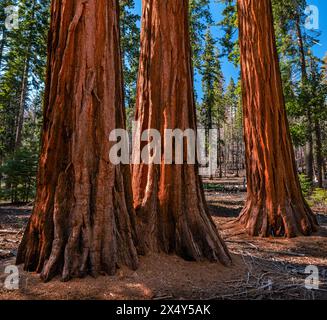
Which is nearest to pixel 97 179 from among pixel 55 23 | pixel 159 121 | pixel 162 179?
pixel 162 179

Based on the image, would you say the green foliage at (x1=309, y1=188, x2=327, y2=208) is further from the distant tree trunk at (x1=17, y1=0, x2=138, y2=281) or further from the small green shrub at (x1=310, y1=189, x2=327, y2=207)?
the distant tree trunk at (x1=17, y1=0, x2=138, y2=281)

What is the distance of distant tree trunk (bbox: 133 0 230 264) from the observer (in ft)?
14.6

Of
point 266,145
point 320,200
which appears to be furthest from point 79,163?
point 320,200

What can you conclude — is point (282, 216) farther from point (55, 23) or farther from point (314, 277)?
point (55, 23)

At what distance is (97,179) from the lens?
3.66 metres

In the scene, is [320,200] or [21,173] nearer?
[21,173]

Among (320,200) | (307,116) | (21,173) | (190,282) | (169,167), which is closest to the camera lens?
(190,282)

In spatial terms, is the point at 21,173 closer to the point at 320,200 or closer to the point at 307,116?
the point at 320,200

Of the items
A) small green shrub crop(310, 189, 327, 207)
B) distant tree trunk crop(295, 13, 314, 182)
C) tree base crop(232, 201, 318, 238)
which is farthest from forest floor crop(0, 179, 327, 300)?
distant tree trunk crop(295, 13, 314, 182)

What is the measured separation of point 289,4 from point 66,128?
1905 cm

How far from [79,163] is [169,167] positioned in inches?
60.0

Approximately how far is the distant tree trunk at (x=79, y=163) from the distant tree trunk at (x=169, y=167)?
30.5 inches

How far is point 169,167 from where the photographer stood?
4703mm

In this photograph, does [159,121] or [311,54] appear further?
[311,54]
